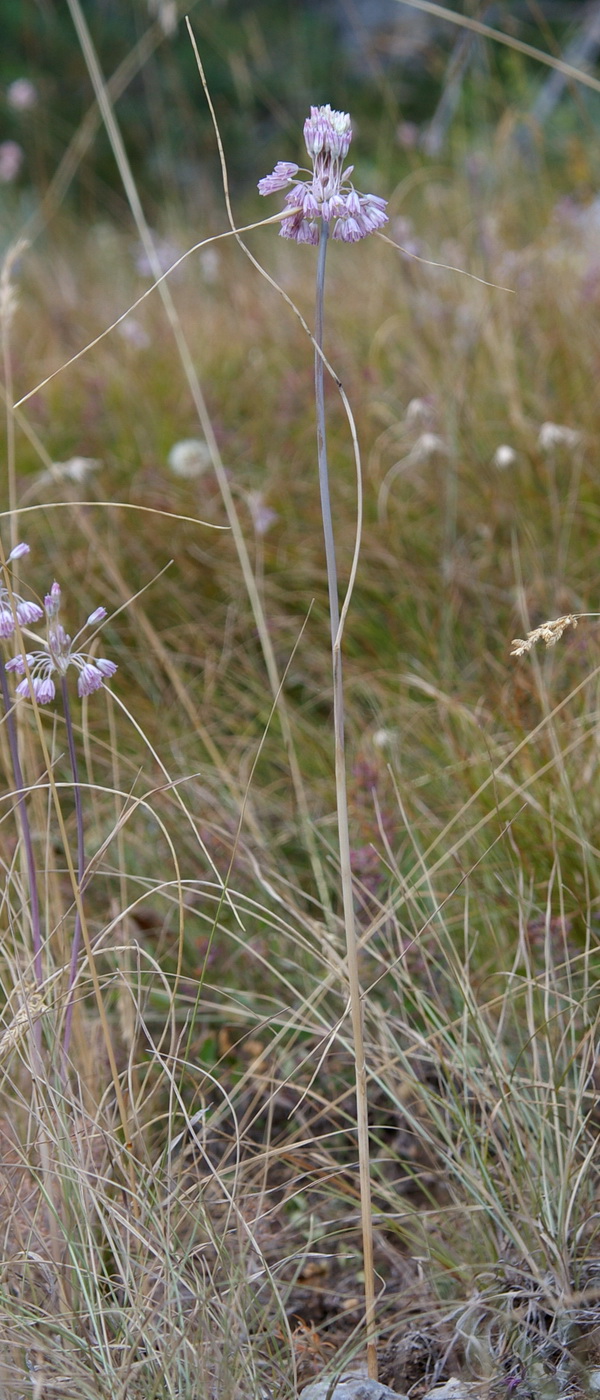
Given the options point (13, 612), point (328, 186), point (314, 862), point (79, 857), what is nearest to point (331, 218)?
point (328, 186)

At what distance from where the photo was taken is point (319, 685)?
2.14m

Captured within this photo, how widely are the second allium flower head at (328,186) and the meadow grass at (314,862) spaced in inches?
15.0

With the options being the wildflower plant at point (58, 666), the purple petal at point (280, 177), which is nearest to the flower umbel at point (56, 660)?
the wildflower plant at point (58, 666)

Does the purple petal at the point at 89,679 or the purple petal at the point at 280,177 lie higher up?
the purple petal at the point at 280,177

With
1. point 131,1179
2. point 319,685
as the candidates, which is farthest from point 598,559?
point 131,1179

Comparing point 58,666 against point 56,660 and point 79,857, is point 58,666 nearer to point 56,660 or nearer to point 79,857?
point 56,660

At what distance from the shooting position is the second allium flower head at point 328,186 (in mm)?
874

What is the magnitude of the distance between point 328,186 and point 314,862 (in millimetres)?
903

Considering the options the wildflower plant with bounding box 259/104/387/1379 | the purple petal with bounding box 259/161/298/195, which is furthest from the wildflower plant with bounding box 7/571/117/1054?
the purple petal with bounding box 259/161/298/195

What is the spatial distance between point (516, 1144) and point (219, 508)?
166 centimetres

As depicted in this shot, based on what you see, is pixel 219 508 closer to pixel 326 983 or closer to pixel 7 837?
pixel 7 837

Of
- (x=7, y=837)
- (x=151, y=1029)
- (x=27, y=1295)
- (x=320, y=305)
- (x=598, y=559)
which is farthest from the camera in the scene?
(x=598, y=559)

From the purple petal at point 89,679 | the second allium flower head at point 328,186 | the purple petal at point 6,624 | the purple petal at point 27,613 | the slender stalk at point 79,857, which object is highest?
the second allium flower head at point 328,186

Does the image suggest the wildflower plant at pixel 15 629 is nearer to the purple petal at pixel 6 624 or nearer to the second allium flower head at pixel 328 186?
the purple petal at pixel 6 624
